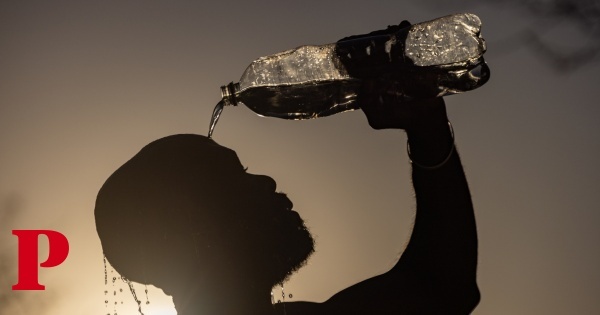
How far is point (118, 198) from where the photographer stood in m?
3.47

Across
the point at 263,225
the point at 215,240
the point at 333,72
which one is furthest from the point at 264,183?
the point at 333,72

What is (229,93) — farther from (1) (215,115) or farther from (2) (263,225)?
(2) (263,225)

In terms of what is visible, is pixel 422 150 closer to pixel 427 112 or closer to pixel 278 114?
pixel 427 112

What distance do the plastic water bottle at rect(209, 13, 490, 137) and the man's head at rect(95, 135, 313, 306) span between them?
330 millimetres

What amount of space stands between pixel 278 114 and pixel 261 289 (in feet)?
3.12

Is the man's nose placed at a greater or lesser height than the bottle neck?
lesser

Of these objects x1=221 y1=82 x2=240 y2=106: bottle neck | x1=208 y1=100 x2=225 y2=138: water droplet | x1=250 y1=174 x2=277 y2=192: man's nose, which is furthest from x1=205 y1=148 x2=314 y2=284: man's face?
x1=221 y1=82 x2=240 y2=106: bottle neck

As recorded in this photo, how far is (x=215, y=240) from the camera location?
3340 mm

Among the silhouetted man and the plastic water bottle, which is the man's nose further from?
the plastic water bottle

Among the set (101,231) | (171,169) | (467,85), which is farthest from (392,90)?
(101,231)

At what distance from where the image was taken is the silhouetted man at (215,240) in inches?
120

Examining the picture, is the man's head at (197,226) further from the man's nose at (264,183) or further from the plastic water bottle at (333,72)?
the plastic water bottle at (333,72)

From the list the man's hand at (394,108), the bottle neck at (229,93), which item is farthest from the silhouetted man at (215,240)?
the man's hand at (394,108)

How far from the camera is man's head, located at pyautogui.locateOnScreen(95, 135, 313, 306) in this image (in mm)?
3340
